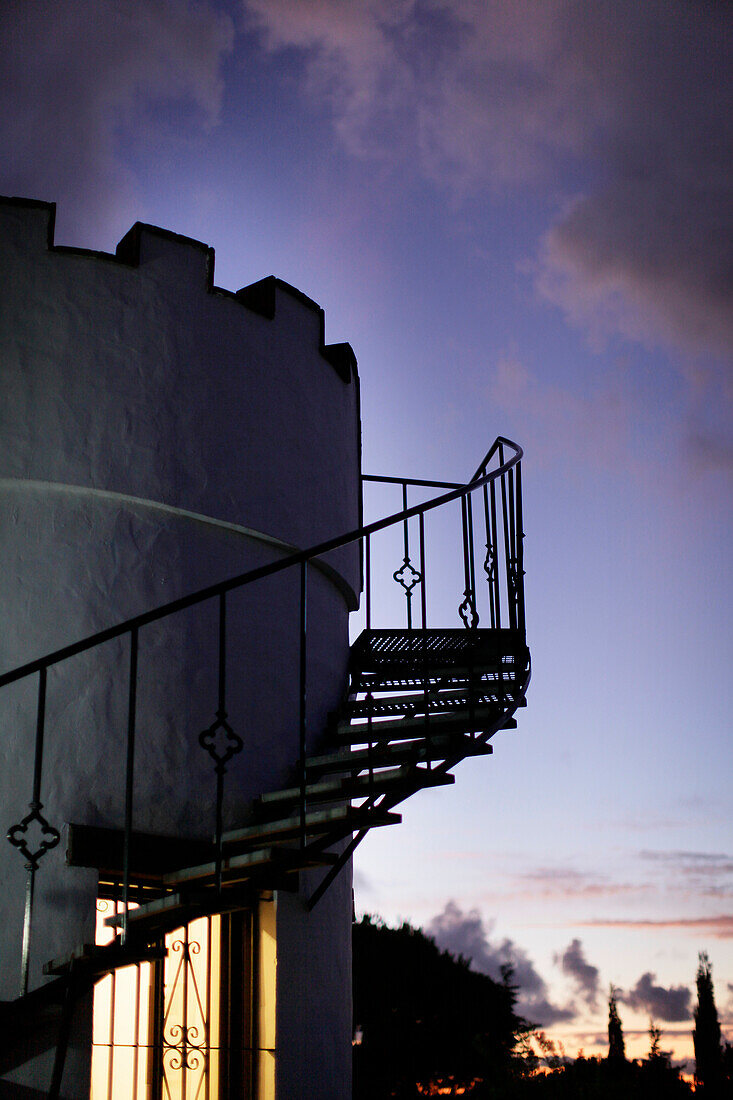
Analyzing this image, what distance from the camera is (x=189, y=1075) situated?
4859mm

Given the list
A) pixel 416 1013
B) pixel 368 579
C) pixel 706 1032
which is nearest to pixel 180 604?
pixel 368 579

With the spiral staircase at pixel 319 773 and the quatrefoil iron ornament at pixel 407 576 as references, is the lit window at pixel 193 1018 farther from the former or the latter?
the quatrefoil iron ornament at pixel 407 576

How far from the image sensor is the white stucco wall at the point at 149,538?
4680 millimetres

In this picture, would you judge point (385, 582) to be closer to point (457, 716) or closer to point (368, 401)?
point (368, 401)

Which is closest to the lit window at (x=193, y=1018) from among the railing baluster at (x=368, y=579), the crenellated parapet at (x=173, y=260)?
the railing baluster at (x=368, y=579)

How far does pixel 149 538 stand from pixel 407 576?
1731 millimetres

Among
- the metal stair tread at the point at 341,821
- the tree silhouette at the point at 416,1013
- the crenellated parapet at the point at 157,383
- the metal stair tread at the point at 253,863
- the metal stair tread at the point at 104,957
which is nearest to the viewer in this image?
the metal stair tread at the point at 104,957

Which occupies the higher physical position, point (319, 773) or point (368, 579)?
point (368, 579)

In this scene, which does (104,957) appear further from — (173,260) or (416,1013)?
(416,1013)

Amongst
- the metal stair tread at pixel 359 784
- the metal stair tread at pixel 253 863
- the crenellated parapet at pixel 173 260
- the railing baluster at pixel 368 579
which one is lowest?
the metal stair tread at pixel 253 863

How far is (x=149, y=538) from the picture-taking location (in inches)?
203

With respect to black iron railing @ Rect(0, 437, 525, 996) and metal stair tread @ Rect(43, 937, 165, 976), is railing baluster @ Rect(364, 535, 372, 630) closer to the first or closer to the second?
black iron railing @ Rect(0, 437, 525, 996)

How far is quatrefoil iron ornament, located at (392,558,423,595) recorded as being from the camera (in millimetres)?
6285

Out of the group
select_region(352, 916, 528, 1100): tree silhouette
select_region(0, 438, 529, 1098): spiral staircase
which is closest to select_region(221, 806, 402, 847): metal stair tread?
select_region(0, 438, 529, 1098): spiral staircase
